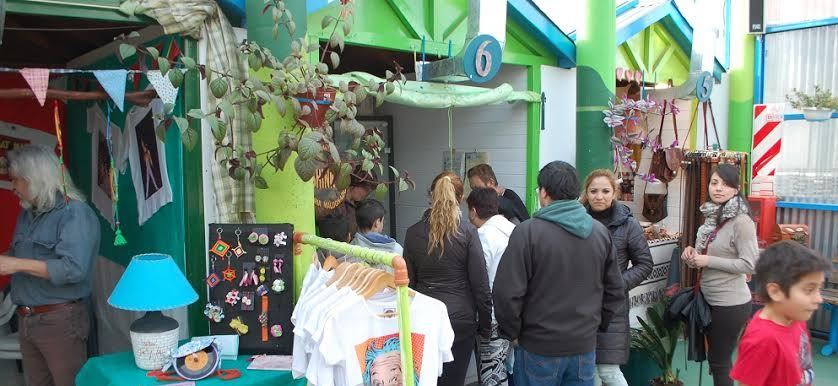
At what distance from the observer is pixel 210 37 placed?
3.24 metres

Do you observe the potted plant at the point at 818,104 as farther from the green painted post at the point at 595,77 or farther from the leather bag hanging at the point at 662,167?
the green painted post at the point at 595,77

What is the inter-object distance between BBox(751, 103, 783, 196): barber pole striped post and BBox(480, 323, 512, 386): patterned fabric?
3.73 metres

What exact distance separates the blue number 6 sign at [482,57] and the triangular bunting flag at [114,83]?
2.04 m

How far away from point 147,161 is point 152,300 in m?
1.25

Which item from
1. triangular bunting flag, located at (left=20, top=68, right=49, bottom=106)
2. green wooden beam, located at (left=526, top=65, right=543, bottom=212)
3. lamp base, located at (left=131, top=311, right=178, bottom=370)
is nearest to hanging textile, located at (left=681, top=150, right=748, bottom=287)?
green wooden beam, located at (left=526, top=65, right=543, bottom=212)

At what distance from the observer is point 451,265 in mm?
3309

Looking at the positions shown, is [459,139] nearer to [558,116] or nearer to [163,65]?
[558,116]

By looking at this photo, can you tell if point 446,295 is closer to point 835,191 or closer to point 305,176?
point 305,176

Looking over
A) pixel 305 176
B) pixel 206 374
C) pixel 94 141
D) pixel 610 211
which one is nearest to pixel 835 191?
pixel 610 211

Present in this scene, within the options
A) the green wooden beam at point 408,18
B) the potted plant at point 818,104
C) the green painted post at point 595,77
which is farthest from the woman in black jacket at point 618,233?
the potted plant at point 818,104

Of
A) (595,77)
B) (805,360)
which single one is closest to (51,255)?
(805,360)

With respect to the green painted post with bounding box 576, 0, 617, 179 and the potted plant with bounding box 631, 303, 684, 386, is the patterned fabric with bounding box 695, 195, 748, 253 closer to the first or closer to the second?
the potted plant with bounding box 631, 303, 684, 386

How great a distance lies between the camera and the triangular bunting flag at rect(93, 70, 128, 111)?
293cm

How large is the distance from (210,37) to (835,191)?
551cm
